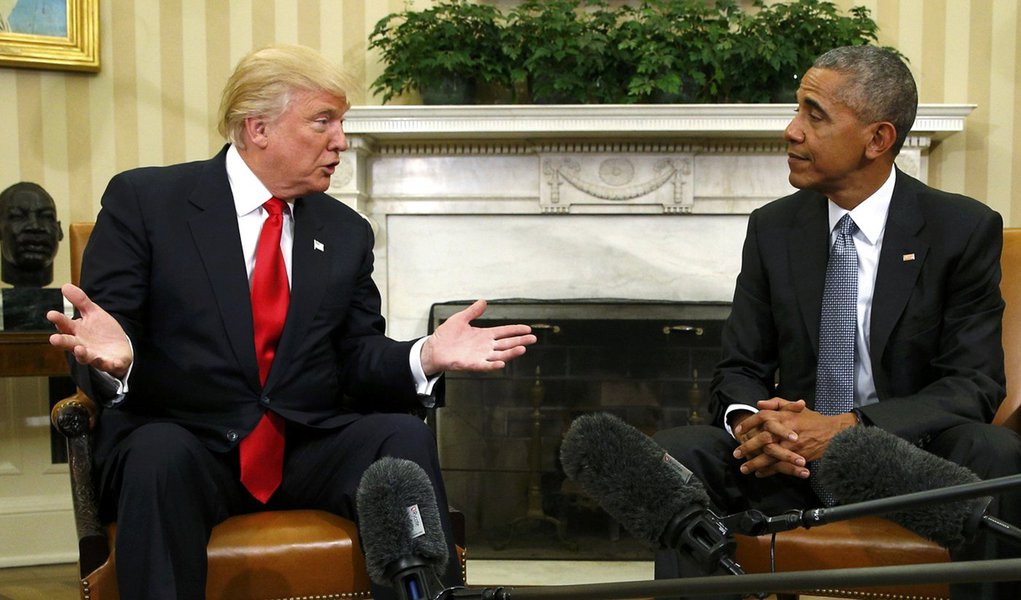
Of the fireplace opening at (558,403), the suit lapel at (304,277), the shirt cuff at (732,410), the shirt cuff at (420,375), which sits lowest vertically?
the fireplace opening at (558,403)

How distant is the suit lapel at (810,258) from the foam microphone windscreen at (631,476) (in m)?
1.12

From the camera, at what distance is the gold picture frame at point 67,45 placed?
12.4 feet

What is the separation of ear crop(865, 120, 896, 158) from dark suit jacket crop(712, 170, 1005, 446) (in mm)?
103

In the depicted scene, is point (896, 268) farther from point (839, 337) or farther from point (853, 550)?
point (853, 550)

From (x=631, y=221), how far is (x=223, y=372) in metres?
2.18

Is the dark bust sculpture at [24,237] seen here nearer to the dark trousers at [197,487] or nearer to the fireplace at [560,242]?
the fireplace at [560,242]

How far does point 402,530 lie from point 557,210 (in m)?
2.72

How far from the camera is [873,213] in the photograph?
2316 millimetres

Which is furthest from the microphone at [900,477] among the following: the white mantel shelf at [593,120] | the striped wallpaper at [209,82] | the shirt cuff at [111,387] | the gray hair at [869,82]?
the striped wallpaper at [209,82]

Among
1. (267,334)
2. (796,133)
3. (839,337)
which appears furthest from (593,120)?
(267,334)

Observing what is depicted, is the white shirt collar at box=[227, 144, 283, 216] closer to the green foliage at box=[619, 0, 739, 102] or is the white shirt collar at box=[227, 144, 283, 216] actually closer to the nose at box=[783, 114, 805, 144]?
the nose at box=[783, 114, 805, 144]

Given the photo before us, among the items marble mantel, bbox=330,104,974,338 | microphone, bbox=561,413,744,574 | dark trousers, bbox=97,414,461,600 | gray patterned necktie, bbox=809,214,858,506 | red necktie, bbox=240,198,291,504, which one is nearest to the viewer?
microphone, bbox=561,413,744,574

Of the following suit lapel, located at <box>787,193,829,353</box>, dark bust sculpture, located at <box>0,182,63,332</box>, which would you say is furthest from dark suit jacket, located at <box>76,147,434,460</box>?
dark bust sculpture, located at <box>0,182,63,332</box>

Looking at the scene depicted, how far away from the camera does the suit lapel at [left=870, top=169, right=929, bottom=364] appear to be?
2197mm
